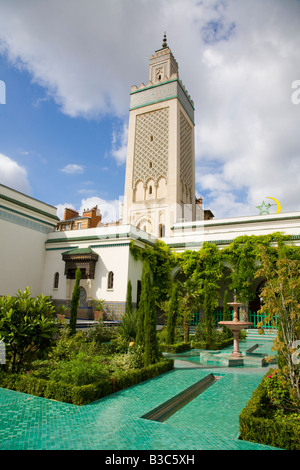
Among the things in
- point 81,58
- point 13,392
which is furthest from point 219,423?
point 81,58

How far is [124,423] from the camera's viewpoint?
138 inches

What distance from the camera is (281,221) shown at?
16.1 metres

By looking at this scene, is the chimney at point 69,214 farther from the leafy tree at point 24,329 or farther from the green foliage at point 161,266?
the leafy tree at point 24,329

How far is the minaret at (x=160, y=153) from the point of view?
2136cm

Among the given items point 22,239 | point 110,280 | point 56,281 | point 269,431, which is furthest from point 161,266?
point 269,431

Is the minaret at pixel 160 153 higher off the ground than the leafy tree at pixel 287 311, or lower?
higher

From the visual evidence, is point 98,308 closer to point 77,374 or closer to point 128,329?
point 128,329

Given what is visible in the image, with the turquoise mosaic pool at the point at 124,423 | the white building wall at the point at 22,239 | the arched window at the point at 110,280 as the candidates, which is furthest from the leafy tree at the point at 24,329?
the white building wall at the point at 22,239

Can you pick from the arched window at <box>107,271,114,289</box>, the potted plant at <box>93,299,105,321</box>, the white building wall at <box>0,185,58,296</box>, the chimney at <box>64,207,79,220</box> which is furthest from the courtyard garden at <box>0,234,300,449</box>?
the chimney at <box>64,207,79,220</box>

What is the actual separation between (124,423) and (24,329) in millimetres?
2673

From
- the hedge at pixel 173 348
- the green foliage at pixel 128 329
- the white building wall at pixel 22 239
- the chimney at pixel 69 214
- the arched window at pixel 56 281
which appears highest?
the chimney at pixel 69 214

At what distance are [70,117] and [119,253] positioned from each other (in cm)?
674

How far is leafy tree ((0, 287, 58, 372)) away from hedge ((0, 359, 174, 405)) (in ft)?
1.53

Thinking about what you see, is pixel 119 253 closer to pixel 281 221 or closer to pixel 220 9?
pixel 281 221
